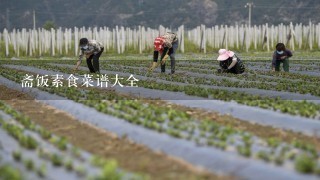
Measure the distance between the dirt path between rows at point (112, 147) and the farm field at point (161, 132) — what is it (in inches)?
0.5

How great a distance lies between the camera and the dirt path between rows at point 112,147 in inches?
251

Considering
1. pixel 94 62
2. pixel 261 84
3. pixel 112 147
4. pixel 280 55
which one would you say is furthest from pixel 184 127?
pixel 94 62

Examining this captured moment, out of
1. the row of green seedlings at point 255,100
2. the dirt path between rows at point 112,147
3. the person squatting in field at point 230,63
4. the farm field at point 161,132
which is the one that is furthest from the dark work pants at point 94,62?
the dirt path between rows at point 112,147

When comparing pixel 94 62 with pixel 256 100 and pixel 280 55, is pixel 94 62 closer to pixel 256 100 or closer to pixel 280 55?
pixel 280 55

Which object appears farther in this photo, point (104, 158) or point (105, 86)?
point (105, 86)

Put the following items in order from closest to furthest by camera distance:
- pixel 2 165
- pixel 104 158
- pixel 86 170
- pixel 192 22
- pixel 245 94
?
pixel 86 170 → pixel 2 165 → pixel 104 158 → pixel 245 94 → pixel 192 22

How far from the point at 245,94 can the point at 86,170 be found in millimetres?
7258

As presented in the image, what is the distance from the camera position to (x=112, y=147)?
794cm

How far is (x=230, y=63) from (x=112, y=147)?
437 inches

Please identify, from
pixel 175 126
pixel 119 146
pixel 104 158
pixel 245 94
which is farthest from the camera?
pixel 245 94

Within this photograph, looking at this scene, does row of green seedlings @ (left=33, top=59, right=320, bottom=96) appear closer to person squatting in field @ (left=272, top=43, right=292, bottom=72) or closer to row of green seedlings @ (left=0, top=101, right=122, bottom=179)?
person squatting in field @ (left=272, top=43, right=292, bottom=72)

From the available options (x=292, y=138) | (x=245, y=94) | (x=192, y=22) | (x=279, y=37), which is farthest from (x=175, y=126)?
(x=192, y=22)

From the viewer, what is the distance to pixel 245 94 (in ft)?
42.3

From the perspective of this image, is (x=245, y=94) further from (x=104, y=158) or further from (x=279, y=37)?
(x=279, y=37)
